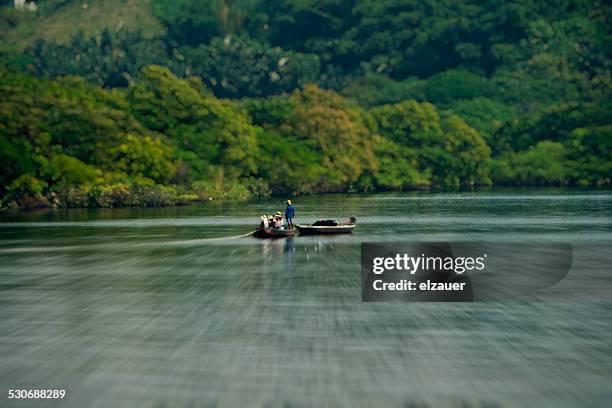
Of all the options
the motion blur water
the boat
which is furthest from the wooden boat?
the motion blur water

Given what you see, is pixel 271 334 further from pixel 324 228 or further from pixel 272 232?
pixel 324 228

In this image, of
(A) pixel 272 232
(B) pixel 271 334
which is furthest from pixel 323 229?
(B) pixel 271 334

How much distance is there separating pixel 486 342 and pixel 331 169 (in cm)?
13041

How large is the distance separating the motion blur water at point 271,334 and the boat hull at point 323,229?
4931mm

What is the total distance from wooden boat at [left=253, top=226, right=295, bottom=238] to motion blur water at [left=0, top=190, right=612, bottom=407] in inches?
123

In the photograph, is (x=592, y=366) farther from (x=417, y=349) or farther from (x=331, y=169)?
(x=331, y=169)

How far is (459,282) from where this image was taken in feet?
159

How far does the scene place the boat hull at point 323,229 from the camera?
71438 millimetres

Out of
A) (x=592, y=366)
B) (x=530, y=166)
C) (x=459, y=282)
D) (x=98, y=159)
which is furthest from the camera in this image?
(x=530, y=166)

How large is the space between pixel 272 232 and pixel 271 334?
3704 centimetres

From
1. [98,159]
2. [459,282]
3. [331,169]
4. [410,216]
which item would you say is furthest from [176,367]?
[331,169]

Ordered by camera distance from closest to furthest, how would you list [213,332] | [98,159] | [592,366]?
[592,366] → [213,332] → [98,159]

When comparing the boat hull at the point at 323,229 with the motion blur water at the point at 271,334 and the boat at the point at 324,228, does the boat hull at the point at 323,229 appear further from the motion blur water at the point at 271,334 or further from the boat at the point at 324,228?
the motion blur water at the point at 271,334

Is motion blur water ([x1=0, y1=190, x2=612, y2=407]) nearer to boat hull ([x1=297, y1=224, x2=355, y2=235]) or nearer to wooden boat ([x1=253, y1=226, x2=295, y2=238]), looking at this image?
wooden boat ([x1=253, y1=226, x2=295, y2=238])
